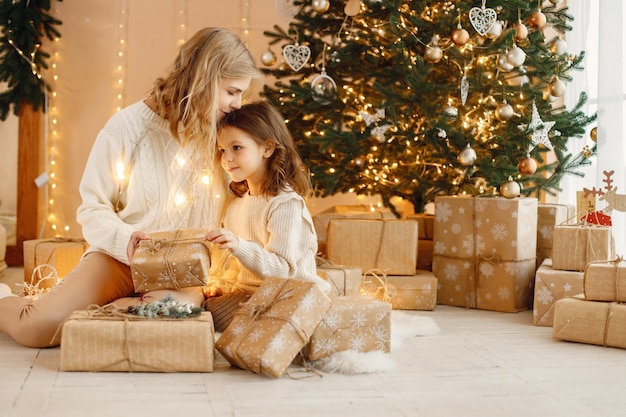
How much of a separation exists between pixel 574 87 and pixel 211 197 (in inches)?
77.3

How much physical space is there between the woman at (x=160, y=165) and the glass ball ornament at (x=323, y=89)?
0.62 m

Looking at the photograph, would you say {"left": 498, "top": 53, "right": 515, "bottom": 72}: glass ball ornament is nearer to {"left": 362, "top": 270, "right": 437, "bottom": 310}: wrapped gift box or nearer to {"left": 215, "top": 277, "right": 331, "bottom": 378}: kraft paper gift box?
{"left": 362, "top": 270, "right": 437, "bottom": 310}: wrapped gift box

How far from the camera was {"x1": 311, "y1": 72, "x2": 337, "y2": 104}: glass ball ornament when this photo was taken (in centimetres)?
354

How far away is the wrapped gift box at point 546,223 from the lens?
360cm

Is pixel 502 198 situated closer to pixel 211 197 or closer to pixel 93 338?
pixel 211 197

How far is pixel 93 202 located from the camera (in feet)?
9.15

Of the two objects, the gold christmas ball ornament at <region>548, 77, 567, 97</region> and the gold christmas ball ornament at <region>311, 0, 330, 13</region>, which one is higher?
the gold christmas ball ornament at <region>311, 0, 330, 13</region>

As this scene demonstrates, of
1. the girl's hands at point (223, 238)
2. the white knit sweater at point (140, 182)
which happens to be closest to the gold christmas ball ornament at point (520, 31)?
the white knit sweater at point (140, 182)

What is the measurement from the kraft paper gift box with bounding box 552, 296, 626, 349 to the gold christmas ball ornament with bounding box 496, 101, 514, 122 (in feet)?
3.08

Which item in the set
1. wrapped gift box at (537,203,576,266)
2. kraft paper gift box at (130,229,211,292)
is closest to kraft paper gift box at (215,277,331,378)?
kraft paper gift box at (130,229,211,292)

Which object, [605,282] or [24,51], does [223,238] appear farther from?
[24,51]

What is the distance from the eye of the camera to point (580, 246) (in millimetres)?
3107

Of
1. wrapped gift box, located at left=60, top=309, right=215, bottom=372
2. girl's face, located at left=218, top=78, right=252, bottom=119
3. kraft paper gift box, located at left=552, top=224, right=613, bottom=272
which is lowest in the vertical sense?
wrapped gift box, located at left=60, top=309, right=215, bottom=372

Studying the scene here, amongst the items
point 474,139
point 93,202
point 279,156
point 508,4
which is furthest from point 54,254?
point 508,4
